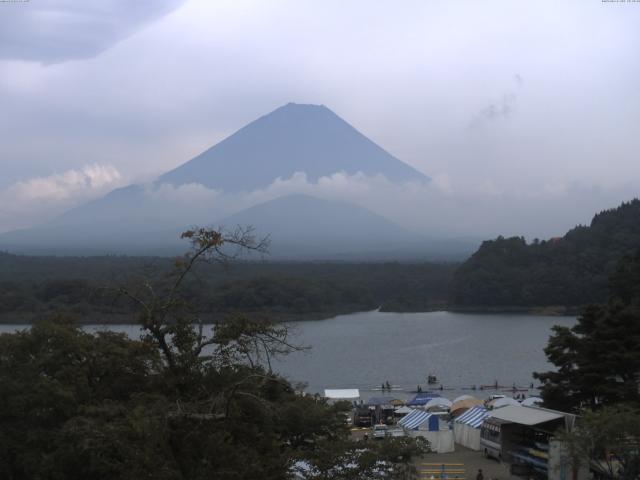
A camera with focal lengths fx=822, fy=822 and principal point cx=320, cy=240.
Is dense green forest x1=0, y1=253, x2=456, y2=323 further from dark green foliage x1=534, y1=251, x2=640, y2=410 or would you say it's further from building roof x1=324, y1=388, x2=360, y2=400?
dark green foliage x1=534, y1=251, x2=640, y2=410

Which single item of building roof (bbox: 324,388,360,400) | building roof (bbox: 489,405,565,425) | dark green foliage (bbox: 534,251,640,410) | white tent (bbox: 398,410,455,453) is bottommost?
building roof (bbox: 324,388,360,400)

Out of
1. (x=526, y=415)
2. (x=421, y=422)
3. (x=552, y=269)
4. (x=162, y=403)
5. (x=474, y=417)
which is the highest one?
(x=552, y=269)

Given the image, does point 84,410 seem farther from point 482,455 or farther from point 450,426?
point 450,426

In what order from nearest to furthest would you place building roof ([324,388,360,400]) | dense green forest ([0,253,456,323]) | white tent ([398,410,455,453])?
white tent ([398,410,455,453]), building roof ([324,388,360,400]), dense green forest ([0,253,456,323])

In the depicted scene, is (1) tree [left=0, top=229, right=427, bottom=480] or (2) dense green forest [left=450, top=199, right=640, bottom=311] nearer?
(1) tree [left=0, top=229, right=427, bottom=480]

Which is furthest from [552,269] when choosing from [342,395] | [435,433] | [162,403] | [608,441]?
[162,403]

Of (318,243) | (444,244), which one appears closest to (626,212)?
(318,243)

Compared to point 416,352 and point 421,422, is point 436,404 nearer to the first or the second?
point 421,422

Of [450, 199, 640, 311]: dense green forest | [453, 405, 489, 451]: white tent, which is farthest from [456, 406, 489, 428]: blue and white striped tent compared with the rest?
[450, 199, 640, 311]: dense green forest
